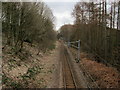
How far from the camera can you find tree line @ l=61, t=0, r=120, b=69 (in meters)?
Answer: 23.8

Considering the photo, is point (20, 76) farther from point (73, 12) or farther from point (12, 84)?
point (73, 12)

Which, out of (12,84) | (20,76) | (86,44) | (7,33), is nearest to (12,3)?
(7,33)

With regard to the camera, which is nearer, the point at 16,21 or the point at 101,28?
the point at 16,21

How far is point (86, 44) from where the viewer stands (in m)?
39.0

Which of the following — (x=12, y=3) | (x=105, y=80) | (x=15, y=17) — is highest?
(x=12, y=3)

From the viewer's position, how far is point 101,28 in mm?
27891

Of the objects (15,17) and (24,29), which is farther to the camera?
(24,29)

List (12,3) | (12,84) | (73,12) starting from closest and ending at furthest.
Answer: (12,84) < (12,3) < (73,12)

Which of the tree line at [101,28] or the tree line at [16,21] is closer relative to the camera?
the tree line at [16,21]

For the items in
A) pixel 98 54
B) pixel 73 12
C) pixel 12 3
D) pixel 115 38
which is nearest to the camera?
pixel 12 3

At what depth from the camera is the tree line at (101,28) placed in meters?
23.8

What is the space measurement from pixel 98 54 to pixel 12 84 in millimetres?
18516

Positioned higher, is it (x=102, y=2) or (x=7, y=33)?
(x=102, y=2)

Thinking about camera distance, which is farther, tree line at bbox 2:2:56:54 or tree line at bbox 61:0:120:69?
tree line at bbox 61:0:120:69
